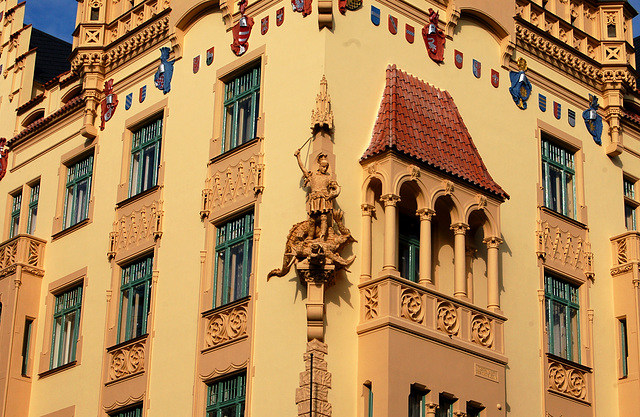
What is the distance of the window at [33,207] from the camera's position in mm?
34344

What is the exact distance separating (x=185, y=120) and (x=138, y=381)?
19.0 feet

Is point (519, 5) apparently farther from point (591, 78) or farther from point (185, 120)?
point (185, 120)

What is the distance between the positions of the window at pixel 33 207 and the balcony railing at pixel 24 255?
3.53 feet

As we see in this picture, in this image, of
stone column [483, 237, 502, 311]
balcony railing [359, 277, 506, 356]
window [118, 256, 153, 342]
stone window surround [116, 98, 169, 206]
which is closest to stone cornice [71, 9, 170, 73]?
stone window surround [116, 98, 169, 206]

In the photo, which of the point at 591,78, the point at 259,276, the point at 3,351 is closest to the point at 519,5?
the point at 591,78

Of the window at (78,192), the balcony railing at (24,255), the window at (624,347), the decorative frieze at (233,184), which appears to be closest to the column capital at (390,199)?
the decorative frieze at (233,184)

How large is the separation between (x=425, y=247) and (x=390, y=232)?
858 mm

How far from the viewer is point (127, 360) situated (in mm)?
28953

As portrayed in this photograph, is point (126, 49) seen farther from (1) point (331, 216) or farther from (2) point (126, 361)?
(1) point (331, 216)

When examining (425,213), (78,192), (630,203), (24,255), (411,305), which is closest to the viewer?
(411,305)

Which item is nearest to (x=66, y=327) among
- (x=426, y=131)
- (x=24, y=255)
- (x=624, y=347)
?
(x=24, y=255)

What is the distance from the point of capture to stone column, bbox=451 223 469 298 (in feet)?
87.5

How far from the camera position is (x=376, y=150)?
2622 centimetres

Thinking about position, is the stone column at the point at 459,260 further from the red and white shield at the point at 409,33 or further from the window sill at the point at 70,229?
the window sill at the point at 70,229
